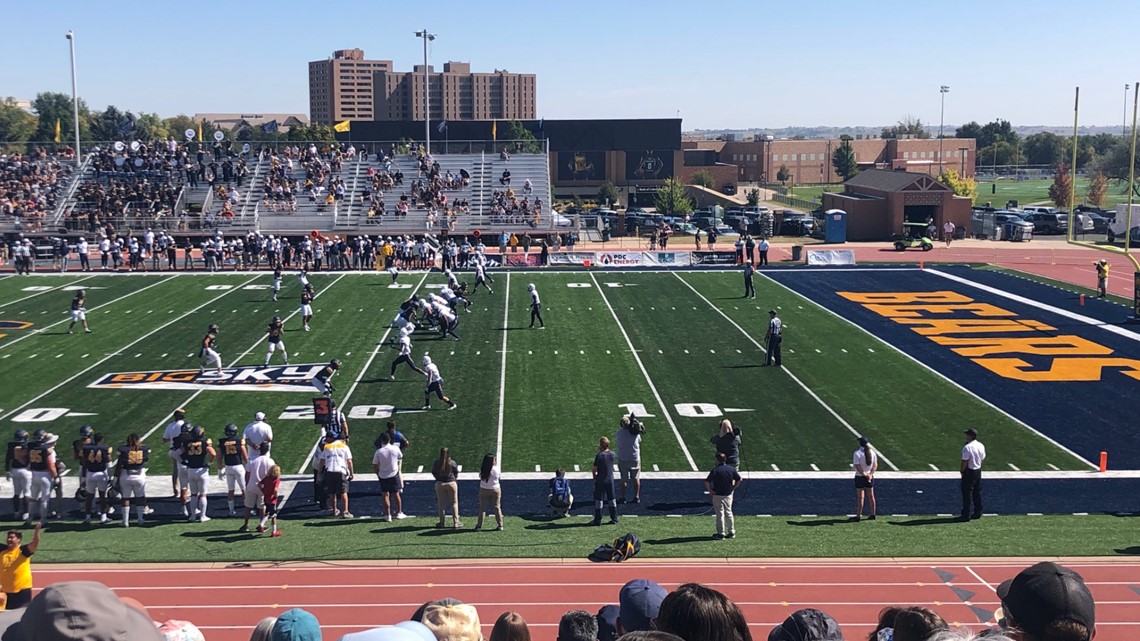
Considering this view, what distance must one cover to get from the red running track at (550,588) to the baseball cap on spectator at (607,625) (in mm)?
4755

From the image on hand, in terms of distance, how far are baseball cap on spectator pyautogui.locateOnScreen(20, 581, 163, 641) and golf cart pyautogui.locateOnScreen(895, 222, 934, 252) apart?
50.3 m

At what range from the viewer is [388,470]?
16.2 metres

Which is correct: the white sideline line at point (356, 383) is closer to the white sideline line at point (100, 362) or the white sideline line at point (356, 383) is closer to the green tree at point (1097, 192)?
the white sideline line at point (100, 362)

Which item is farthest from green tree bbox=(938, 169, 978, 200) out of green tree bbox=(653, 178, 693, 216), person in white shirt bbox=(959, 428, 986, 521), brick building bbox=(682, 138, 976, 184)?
person in white shirt bbox=(959, 428, 986, 521)

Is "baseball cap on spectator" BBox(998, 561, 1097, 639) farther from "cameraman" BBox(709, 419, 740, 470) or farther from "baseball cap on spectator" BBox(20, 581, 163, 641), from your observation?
"cameraman" BBox(709, 419, 740, 470)

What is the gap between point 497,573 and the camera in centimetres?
1370

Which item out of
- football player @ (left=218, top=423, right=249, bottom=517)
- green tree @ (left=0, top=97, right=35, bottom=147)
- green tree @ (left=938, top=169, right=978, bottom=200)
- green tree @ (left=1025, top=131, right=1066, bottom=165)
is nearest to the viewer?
football player @ (left=218, top=423, right=249, bottom=517)

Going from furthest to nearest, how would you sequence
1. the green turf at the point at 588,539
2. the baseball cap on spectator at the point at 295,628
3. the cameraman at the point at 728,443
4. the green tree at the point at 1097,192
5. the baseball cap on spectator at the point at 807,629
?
the green tree at the point at 1097,192
the cameraman at the point at 728,443
the green turf at the point at 588,539
the baseball cap on spectator at the point at 807,629
the baseball cap on spectator at the point at 295,628

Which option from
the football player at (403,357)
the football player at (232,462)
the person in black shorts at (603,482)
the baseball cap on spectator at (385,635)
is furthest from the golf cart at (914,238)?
the baseball cap on spectator at (385,635)

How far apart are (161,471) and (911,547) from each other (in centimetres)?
1162

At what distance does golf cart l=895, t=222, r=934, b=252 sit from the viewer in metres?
51.3

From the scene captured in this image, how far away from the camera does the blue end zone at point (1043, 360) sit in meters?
21.3

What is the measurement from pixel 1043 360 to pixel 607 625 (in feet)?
74.8

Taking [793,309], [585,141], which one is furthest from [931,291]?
[585,141]
